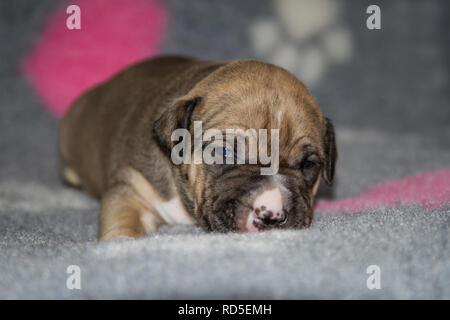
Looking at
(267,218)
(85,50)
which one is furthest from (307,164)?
(85,50)

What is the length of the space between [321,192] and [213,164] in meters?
1.62

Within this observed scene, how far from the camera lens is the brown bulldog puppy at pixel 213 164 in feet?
10.1

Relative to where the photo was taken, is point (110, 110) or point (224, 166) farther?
point (110, 110)

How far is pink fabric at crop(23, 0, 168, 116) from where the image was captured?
7188 millimetres

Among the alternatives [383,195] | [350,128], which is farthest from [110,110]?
[350,128]

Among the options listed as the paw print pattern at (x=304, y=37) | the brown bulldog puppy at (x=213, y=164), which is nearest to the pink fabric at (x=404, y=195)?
the brown bulldog puppy at (x=213, y=164)

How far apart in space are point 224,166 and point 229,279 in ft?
3.12

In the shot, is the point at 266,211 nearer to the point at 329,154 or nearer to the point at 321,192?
the point at 329,154

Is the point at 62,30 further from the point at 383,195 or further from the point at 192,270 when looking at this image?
the point at 192,270

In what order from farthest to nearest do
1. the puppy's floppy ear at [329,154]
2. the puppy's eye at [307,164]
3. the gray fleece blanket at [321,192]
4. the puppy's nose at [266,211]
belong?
the puppy's floppy ear at [329,154] → the puppy's eye at [307,164] → the puppy's nose at [266,211] → the gray fleece blanket at [321,192]

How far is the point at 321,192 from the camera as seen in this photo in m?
4.66

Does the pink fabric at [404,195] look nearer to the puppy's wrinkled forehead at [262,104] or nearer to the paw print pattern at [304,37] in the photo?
the puppy's wrinkled forehead at [262,104]

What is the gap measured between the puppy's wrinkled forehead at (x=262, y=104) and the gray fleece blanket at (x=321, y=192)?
20.7 inches
